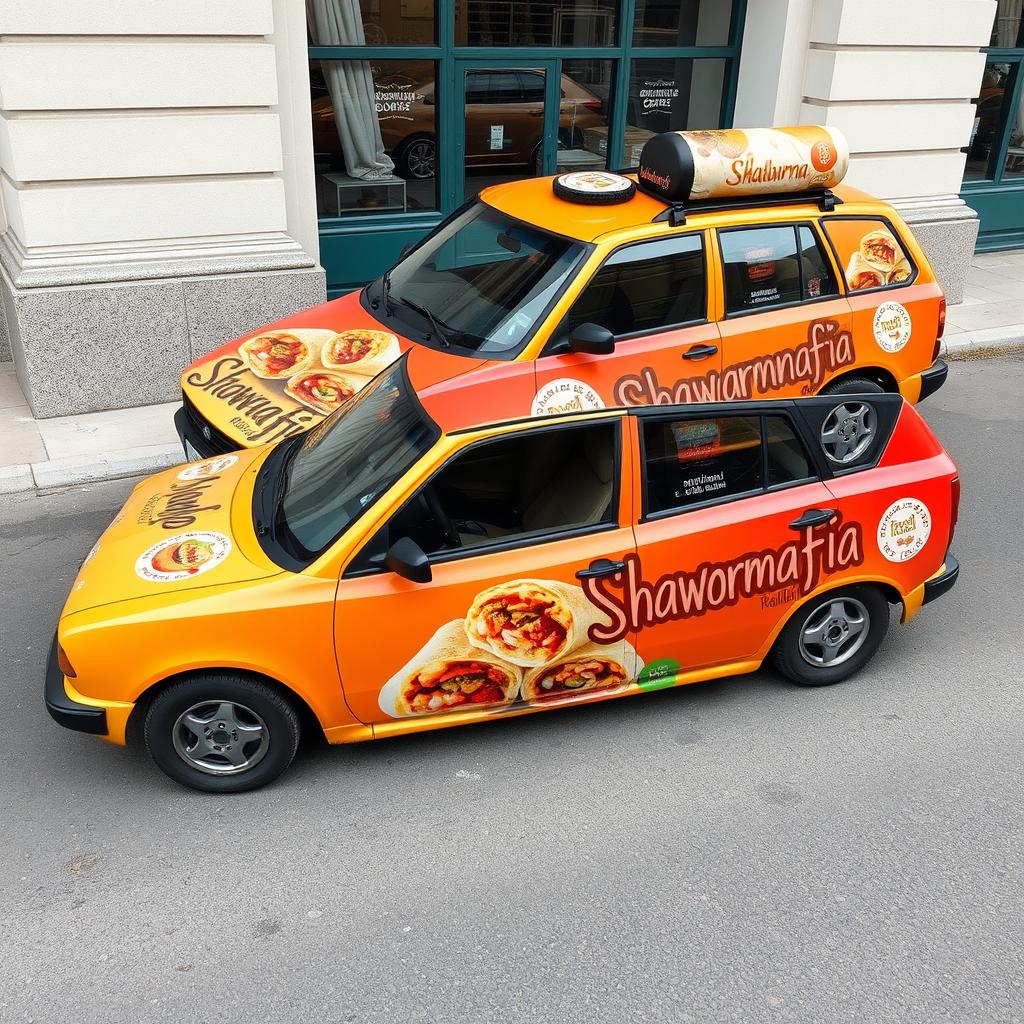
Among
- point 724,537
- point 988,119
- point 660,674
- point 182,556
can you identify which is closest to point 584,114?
point 988,119

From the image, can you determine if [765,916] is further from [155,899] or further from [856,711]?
[155,899]

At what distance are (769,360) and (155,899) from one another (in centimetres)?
480

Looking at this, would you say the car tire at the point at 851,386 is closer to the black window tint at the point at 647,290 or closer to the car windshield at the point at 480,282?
the black window tint at the point at 647,290

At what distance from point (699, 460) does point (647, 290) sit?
2000 millimetres

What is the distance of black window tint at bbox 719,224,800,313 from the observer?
6844 mm

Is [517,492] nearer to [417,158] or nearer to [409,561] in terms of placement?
[409,561]

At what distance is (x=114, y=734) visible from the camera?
4504mm

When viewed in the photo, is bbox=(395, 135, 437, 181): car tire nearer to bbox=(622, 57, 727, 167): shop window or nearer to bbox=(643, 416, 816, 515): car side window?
bbox=(622, 57, 727, 167): shop window

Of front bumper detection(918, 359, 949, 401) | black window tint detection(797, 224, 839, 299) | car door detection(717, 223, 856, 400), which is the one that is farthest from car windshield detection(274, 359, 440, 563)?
front bumper detection(918, 359, 949, 401)

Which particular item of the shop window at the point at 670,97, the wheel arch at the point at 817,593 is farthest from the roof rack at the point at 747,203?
the shop window at the point at 670,97

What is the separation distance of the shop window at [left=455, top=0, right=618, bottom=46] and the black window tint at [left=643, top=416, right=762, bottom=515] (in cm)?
714

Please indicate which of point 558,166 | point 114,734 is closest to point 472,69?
point 558,166

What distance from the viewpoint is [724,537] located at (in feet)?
16.1

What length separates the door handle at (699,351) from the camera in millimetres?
6645
